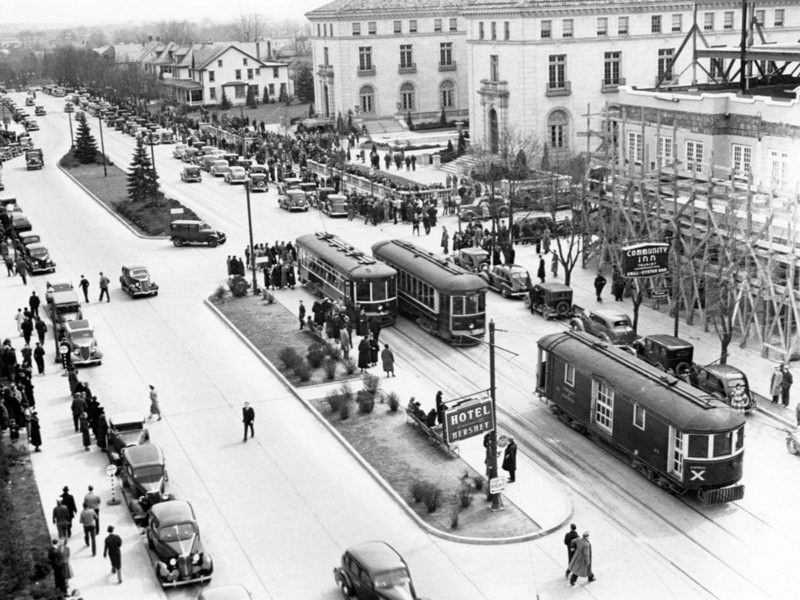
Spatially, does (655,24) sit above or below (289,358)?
above

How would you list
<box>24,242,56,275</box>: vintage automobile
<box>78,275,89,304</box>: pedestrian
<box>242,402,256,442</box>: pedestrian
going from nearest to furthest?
<box>242,402,256,442</box>: pedestrian, <box>78,275,89,304</box>: pedestrian, <box>24,242,56,275</box>: vintage automobile

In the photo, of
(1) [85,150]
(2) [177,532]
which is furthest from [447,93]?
(2) [177,532]

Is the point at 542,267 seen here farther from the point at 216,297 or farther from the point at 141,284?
the point at 141,284

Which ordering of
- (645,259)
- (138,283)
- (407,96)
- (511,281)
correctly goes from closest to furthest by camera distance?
(645,259) → (511,281) → (138,283) → (407,96)

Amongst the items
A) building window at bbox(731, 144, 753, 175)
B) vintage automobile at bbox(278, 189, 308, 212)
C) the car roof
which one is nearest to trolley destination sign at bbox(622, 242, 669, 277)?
building window at bbox(731, 144, 753, 175)

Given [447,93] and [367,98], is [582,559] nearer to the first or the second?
[367,98]

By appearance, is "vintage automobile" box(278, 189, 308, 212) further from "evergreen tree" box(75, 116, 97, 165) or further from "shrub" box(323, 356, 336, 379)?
"shrub" box(323, 356, 336, 379)
